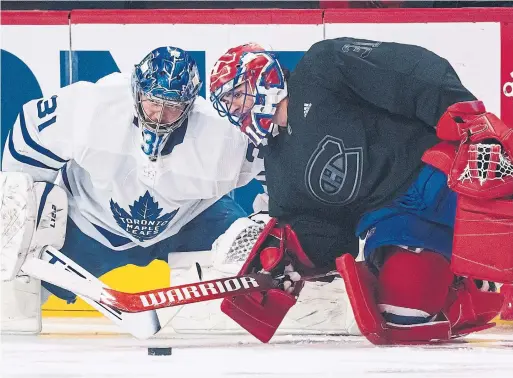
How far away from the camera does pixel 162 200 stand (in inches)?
115

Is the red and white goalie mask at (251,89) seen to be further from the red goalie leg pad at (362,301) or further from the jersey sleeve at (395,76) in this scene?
the red goalie leg pad at (362,301)

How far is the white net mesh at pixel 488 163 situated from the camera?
217 cm

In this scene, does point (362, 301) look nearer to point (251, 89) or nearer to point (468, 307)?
point (468, 307)

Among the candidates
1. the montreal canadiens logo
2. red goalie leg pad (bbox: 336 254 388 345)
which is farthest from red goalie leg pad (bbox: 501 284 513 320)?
the montreal canadiens logo

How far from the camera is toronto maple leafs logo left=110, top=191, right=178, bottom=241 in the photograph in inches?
115

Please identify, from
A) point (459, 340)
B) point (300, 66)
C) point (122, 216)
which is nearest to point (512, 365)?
point (459, 340)

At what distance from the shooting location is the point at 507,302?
2.86 meters

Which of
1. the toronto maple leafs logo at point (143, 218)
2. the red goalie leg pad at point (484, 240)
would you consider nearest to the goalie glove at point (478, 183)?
the red goalie leg pad at point (484, 240)

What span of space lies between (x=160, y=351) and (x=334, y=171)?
72cm

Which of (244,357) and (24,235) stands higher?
(24,235)

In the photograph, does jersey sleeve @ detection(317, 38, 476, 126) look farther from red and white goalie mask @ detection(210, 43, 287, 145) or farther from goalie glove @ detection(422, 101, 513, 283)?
red and white goalie mask @ detection(210, 43, 287, 145)

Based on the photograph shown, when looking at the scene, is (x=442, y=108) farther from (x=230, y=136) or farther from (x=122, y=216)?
(x=122, y=216)

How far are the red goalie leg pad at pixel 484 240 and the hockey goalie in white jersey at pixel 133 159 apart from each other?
815 mm

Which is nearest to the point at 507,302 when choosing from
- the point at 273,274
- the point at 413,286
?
the point at 413,286
